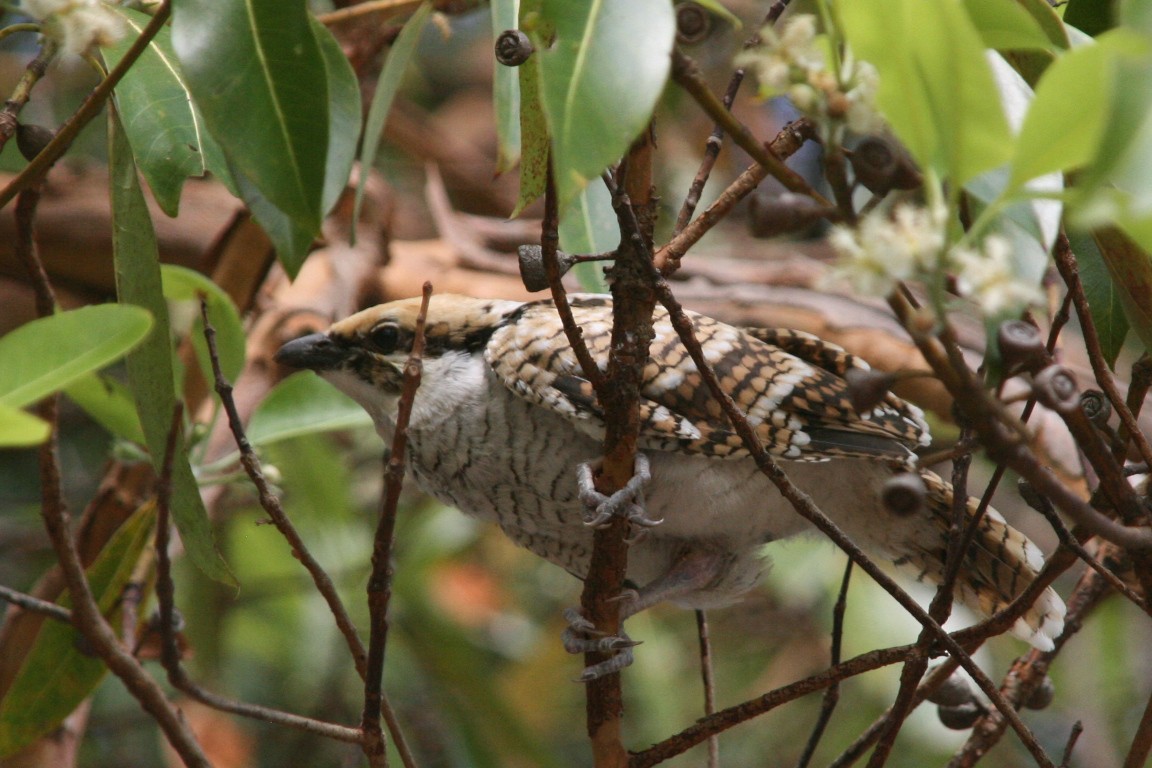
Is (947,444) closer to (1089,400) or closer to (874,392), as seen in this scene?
(1089,400)

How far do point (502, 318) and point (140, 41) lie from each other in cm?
107

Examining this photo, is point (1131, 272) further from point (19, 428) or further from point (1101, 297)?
point (19, 428)

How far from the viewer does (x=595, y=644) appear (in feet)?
5.34

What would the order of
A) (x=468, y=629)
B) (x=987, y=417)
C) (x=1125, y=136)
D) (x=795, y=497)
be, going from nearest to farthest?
(x=1125, y=136), (x=987, y=417), (x=795, y=497), (x=468, y=629)

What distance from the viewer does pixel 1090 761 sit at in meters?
3.41

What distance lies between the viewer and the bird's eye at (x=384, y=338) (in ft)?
6.68

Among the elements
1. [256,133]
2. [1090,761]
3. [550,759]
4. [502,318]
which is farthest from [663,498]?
[1090,761]

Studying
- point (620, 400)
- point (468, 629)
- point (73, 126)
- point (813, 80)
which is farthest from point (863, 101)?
point (468, 629)

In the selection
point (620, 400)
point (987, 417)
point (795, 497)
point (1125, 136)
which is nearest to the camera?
point (1125, 136)

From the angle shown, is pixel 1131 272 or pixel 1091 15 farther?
pixel 1091 15

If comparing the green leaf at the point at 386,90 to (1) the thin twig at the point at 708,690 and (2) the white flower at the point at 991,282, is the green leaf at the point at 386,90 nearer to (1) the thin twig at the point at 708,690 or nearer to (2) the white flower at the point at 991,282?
(2) the white flower at the point at 991,282

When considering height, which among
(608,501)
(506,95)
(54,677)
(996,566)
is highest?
(506,95)

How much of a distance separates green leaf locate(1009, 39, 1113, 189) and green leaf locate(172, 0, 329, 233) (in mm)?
624

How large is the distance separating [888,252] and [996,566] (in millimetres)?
1415
